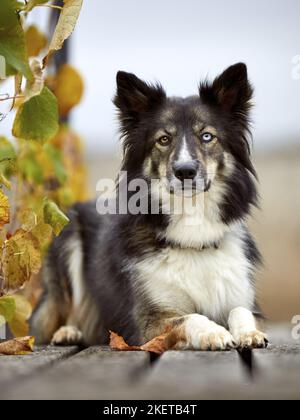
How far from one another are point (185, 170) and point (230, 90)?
700 millimetres

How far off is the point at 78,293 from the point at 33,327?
0.39 meters

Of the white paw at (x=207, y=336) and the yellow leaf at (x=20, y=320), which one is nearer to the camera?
the white paw at (x=207, y=336)

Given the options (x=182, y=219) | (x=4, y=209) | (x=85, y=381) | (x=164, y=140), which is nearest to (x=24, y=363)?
(x=85, y=381)

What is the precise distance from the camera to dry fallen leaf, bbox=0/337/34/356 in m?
2.92

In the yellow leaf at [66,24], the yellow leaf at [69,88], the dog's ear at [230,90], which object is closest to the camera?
the yellow leaf at [66,24]

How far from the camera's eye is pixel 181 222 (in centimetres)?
398

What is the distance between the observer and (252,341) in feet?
10.2

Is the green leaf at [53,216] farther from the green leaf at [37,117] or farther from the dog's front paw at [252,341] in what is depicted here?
the dog's front paw at [252,341]

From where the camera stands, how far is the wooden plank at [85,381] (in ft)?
5.91

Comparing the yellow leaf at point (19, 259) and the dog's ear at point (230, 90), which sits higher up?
the dog's ear at point (230, 90)

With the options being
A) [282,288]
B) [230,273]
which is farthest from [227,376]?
[282,288]

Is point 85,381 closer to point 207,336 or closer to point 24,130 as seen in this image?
point 207,336

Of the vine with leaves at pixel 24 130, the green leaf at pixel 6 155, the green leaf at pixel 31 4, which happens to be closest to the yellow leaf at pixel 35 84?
the vine with leaves at pixel 24 130
